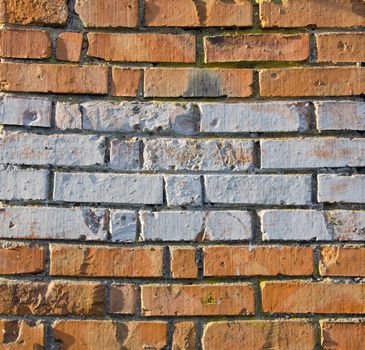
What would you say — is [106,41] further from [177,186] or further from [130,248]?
[130,248]

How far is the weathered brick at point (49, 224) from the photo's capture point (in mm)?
1615

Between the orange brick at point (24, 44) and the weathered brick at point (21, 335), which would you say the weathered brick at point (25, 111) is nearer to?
the orange brick at point (24, 44)

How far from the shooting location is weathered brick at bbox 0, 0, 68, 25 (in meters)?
1.70

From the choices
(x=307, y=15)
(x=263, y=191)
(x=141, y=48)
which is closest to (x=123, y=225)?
(x=263, y=191)

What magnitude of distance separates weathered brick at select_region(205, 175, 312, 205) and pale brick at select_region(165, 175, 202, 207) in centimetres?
3

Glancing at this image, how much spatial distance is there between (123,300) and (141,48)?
26.4 inches

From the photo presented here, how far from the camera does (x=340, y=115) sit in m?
1.67

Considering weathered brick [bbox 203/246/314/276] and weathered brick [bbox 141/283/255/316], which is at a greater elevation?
weathered brick [bbox 203/246/314/276]

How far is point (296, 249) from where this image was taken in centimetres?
162

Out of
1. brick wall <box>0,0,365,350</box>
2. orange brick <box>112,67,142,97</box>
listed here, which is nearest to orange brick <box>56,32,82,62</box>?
brick wall <box>0,0,365,350</box>

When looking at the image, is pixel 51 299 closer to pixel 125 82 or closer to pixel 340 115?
pixel 125 82

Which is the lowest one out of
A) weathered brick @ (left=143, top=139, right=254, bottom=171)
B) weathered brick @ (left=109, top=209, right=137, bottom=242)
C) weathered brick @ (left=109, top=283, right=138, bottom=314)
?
weathered brick @ (left=109, top=283, right=138, bottom=314)

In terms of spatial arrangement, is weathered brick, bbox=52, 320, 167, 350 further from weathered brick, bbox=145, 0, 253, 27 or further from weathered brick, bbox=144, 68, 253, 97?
weathered brick, bbox=145, 0, 253, 27

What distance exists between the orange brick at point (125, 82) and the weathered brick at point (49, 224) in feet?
1.11
